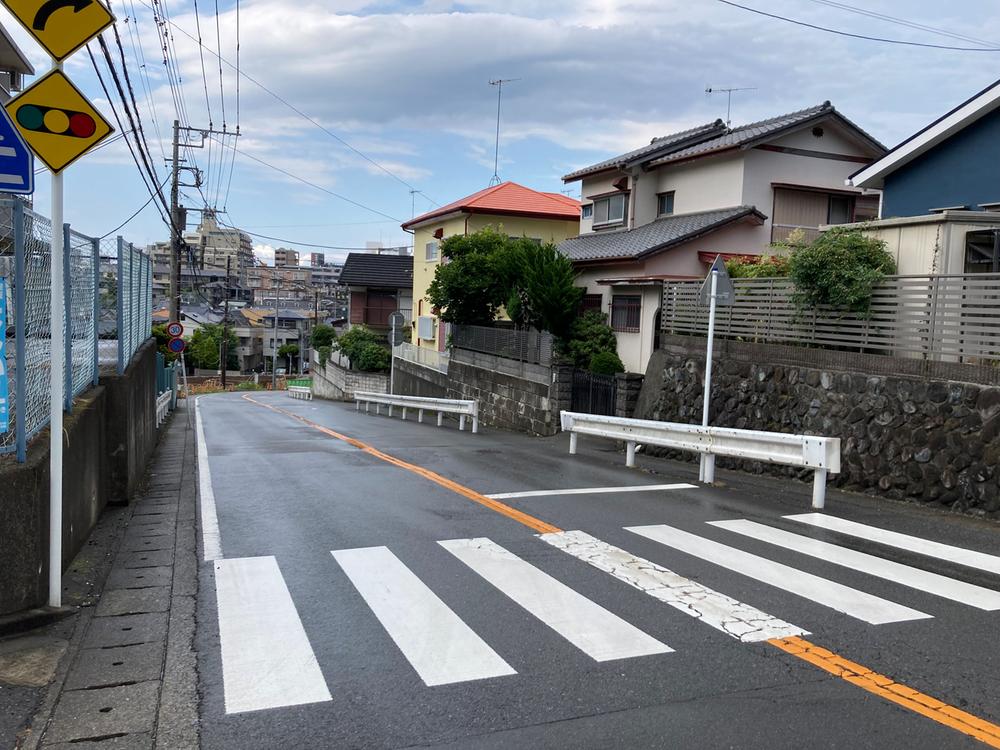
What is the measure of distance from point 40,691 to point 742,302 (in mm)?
12356

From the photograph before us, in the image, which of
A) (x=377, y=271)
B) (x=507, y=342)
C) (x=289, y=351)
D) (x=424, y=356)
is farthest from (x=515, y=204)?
(x=289, y=351)

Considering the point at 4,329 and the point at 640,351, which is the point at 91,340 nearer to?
the point at 4,329

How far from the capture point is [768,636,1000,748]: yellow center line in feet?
12.3

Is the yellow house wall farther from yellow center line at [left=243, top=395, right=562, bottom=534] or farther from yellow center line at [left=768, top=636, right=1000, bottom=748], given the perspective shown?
yellow center line at [left=768, top=636, right=1000, bottom=748]

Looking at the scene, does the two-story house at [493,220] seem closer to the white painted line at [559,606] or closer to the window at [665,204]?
the window at [665,204]

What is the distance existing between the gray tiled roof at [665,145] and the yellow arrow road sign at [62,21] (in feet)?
70.8

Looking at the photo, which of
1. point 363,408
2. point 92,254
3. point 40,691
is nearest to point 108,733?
point 40,691

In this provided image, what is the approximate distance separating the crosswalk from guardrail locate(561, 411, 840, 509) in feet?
4.20

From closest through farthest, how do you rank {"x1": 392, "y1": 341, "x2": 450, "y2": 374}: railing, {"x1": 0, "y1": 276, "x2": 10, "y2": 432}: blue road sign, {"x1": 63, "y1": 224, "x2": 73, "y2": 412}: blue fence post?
{"x1": 0, "y1": 276, "x2": 10, "y2": 432}: blue road sign, {"x1": 63, "y1": 224, "x2": 73, "y2": 412}: blue fence post, {"x1": 392, "y1": 341, "x2": 450, "y2": 374}: railing

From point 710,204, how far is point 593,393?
852 cm

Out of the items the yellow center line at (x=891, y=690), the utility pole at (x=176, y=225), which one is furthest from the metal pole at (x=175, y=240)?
the yellow center line at (x=891, y=690)

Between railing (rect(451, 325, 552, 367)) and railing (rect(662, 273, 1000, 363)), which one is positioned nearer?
railing (rect(662, 273, 1000, 363))

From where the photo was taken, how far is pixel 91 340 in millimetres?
7918

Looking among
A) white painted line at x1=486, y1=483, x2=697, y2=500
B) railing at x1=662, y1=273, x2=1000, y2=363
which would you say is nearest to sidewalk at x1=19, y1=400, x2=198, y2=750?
white painted line at x1=486, y1=483, x2=697, y2=500
